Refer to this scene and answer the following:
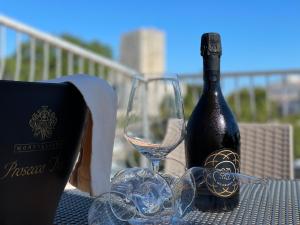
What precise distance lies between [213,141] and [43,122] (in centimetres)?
32

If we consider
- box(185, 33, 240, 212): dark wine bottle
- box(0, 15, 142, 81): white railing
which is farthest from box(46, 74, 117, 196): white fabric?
box(0, 15, 142, 81): white railing

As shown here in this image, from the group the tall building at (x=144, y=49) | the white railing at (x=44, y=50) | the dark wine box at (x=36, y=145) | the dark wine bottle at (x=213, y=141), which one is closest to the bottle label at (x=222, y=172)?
the dark wine bottle at (x=213, y=141)

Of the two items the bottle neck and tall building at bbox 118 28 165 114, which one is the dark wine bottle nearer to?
the bottle neck

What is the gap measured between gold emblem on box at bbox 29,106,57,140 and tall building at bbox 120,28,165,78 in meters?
12.4

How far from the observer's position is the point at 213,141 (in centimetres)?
66

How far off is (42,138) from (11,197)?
64 mm

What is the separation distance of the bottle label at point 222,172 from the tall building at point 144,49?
479 inches

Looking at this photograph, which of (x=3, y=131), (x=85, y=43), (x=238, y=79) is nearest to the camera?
(x=3, y=131)

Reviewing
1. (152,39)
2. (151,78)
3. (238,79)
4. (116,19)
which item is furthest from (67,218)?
(116,19)

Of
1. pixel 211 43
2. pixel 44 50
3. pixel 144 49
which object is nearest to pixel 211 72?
pixel 211 43

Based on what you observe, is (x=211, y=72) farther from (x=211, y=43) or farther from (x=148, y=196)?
(x=148, y=196)

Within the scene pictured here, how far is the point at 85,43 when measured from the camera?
102 feet

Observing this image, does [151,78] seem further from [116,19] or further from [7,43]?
[116,19]

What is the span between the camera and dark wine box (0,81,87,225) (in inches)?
15.4
